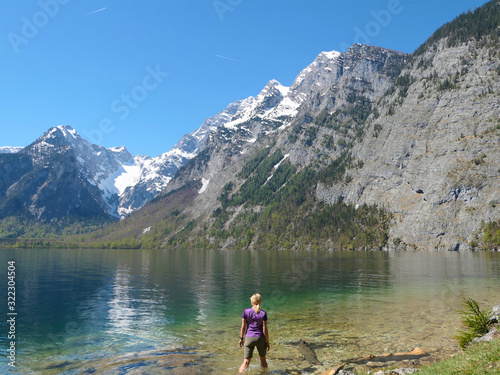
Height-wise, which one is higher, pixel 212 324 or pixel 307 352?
pixel 307 352

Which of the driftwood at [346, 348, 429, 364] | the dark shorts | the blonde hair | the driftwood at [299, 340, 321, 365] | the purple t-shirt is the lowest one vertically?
the driftwood at [299, 340, 321, 365]

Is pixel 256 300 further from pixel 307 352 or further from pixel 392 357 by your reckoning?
pixel 392 357

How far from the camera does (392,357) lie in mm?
20719

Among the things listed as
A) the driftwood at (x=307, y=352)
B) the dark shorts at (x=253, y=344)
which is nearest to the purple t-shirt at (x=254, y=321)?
the dark shorts at (x=253, y=344)

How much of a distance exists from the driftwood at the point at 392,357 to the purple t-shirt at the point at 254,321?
6823 millimetres

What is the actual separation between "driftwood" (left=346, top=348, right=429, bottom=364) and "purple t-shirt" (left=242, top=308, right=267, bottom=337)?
682 centimetres

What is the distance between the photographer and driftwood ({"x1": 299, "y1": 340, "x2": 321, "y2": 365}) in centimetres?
2111

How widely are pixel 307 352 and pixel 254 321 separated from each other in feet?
23.5

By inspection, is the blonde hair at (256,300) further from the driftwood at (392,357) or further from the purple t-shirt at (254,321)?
the driftwood at (392,357)

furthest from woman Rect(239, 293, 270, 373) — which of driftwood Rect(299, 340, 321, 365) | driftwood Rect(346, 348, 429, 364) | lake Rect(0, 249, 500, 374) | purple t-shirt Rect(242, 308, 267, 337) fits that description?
driftwood Rect(346, 348, 429, 364)

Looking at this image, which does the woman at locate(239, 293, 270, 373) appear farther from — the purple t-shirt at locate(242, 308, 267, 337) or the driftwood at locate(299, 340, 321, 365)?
the driftwood at locate(299, 340, 321, 365)

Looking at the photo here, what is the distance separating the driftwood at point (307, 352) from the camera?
21.1m

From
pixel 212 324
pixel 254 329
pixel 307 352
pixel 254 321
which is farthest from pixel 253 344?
pixel 212 324

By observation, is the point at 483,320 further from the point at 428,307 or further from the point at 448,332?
the point at 428,307
